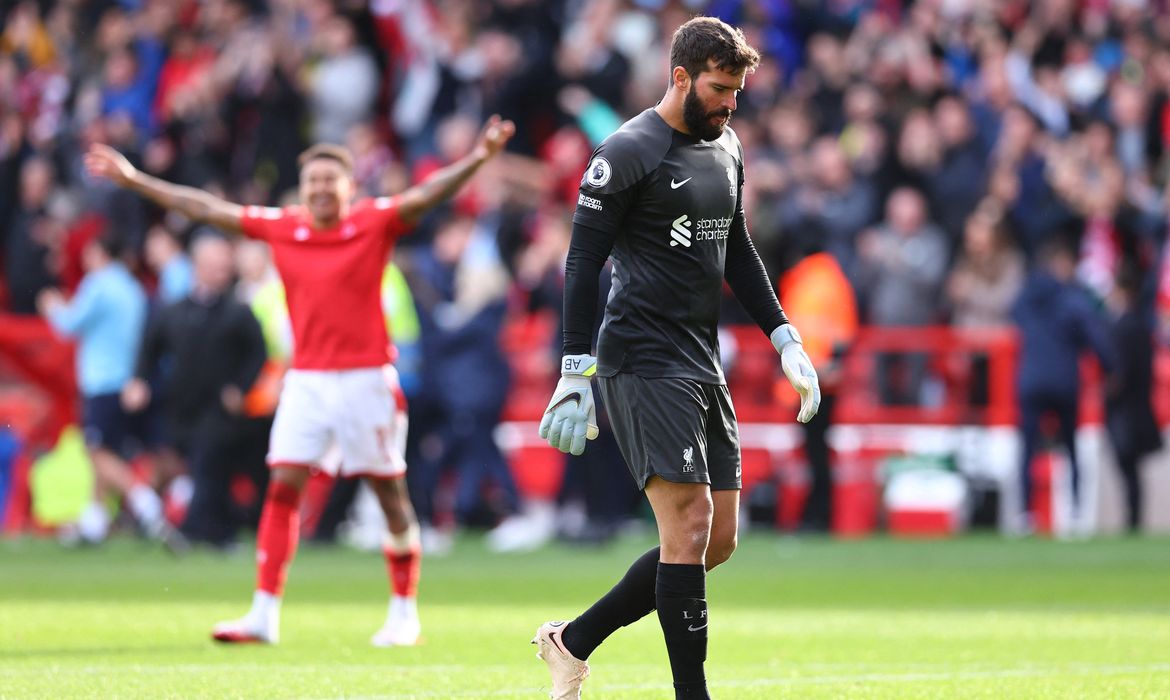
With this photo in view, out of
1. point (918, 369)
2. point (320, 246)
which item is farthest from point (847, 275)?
Answer: point (320, 246)

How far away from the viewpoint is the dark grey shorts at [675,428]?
6.82 m

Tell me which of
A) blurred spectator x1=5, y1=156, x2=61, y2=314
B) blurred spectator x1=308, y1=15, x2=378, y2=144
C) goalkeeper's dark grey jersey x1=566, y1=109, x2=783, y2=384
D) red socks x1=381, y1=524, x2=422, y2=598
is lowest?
red socks x1=381, y1=524, x2=422, y2=598

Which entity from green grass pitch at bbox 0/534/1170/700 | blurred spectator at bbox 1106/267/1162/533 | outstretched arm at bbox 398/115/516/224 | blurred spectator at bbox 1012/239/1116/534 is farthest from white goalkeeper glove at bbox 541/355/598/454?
blurred spectator at bbox 1106/267/1162/533

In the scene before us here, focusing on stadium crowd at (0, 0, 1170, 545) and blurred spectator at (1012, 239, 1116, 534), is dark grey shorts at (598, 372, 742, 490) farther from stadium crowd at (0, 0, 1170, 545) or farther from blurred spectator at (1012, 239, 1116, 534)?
blurred spectator at (1012, 239, 1116, 534)

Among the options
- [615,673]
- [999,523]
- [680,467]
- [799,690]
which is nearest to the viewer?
[680,467]

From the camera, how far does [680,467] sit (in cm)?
680

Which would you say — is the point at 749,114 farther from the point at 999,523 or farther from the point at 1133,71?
the point at 999,523

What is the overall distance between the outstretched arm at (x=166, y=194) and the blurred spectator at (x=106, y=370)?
8.42m

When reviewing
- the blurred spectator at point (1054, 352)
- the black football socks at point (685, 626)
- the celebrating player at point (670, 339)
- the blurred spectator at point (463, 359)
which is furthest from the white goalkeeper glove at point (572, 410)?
the blurred spectator at point (1054, 352)

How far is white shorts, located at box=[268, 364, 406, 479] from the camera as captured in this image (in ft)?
34.5

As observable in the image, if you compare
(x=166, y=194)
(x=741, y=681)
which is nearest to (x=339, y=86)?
(x=166, y=194)

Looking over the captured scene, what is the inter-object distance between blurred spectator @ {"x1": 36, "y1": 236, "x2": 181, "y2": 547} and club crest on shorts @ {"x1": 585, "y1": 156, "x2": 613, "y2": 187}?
12.8 m

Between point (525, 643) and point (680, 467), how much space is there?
156 inches

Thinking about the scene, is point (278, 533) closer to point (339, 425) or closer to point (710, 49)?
point (339, 425)
